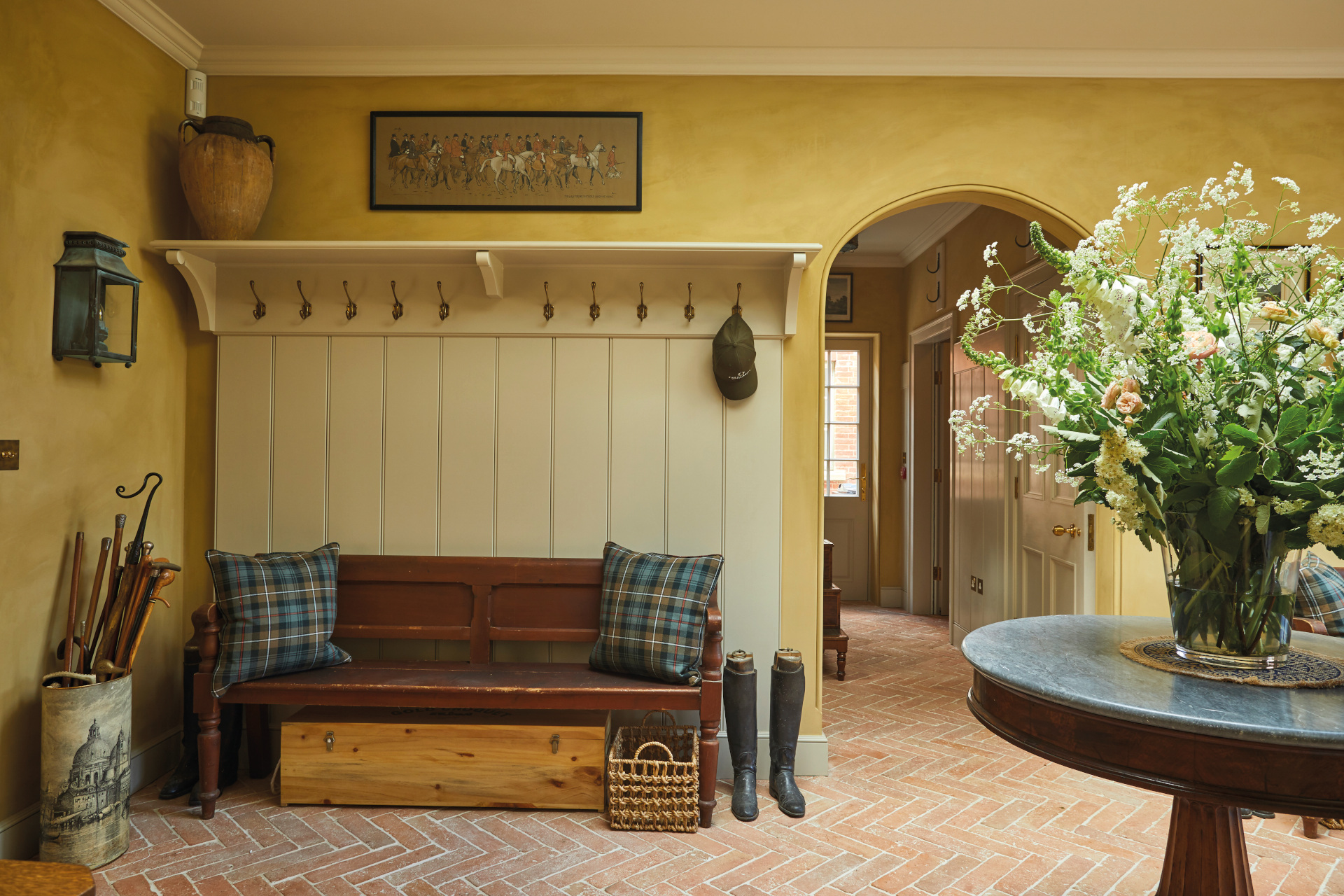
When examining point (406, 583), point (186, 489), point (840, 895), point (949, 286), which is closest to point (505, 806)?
point (406, 583)

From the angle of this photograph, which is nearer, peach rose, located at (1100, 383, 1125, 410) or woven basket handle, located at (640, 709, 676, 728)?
peach rose, located at (1100, 383, 1125, 410)

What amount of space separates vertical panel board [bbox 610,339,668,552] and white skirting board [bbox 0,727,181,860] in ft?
6.42

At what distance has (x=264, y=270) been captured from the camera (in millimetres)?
3412

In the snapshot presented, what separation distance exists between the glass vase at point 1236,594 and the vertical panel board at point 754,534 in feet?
5.98

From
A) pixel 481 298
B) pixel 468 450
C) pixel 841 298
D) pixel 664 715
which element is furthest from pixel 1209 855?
pixel 841 298

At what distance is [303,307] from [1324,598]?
13.3 ft

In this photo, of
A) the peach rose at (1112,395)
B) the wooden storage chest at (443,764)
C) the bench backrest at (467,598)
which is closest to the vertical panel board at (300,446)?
the bench backrest at (467,598)

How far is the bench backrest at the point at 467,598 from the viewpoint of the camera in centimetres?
325

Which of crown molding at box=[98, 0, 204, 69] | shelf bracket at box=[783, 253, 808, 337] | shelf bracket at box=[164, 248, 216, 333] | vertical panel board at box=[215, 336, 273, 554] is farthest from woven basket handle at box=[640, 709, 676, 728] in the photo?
crown molding at box=[98, 0, 204, 69]

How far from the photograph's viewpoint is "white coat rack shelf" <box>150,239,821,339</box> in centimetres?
338

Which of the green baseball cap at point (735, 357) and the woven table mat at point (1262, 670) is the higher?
the green baseball cap at point (735, 357)

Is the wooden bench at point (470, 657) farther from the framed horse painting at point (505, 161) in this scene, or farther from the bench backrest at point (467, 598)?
the framed horse painting at point (505, 161)

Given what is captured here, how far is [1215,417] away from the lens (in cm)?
157

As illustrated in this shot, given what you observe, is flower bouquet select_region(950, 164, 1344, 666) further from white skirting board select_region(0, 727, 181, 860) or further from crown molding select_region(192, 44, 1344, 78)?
white skirting board select_region(0, 727, 181, 860)
